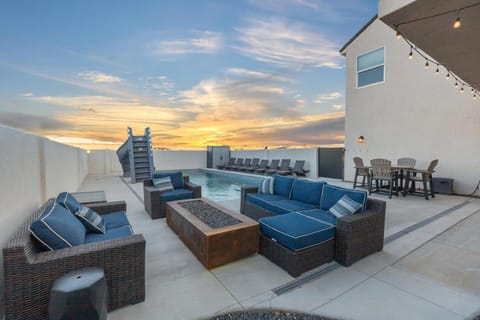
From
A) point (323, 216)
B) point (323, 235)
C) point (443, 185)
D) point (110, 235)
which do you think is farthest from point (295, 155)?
point (110, 235)

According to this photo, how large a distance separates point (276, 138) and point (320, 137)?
10.5ft

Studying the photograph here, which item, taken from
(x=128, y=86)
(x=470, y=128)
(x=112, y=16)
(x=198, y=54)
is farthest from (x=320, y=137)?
(x=112, y=16)

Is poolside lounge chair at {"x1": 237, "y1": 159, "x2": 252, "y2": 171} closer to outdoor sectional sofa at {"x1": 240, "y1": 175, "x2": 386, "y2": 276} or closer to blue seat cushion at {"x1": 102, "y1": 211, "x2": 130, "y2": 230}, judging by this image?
outdoor sectional sofa at {"x1": 240, "y1": 175, "x2": 386, "y2": 276}

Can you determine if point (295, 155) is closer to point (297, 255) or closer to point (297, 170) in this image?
point (297, 170)

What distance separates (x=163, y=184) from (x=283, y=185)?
7.95 ft

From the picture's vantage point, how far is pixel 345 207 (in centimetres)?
261

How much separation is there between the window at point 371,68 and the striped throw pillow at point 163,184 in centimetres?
800

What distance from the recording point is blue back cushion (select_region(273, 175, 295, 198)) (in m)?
3.80

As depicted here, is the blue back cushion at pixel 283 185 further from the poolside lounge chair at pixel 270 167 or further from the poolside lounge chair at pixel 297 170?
the poolside lounge chair at pixel 270 167

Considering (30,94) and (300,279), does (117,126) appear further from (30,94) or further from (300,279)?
(300,279)

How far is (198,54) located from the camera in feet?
20.0

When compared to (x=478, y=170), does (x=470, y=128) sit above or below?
above

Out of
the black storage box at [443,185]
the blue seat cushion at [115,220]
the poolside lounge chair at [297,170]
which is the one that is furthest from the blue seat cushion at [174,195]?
the black storage box at [443,185]

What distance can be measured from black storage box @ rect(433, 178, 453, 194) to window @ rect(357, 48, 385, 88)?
3.81m
